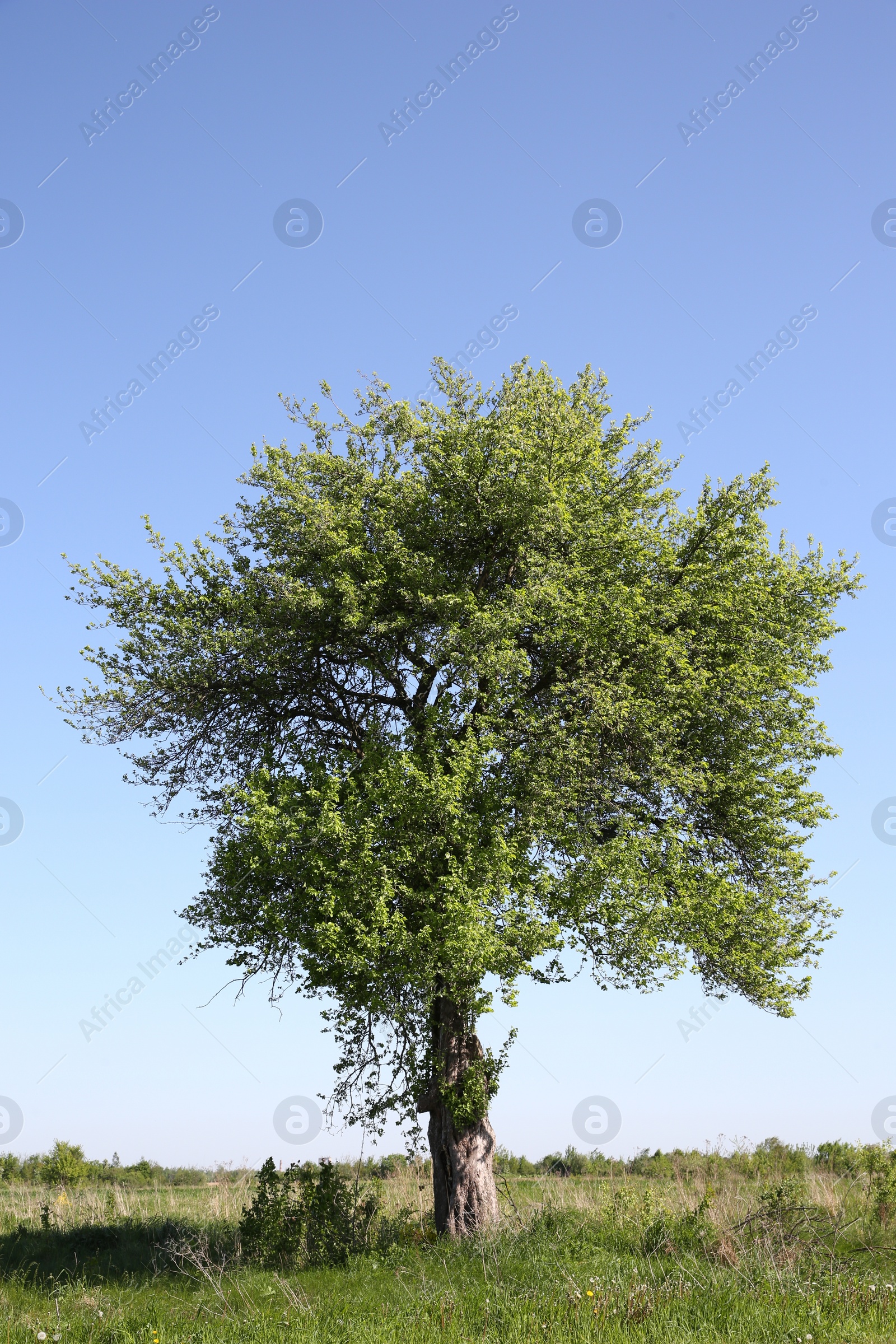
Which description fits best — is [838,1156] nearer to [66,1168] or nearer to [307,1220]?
[307,1220]

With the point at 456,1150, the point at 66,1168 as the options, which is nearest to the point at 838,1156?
the point at 456,1150

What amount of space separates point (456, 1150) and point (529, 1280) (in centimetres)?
469

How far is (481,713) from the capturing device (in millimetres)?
17797

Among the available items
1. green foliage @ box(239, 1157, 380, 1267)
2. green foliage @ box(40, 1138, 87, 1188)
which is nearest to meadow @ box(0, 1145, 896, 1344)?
green foliage @ box(239, 1157, 380, 1267)

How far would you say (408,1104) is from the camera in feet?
53.0

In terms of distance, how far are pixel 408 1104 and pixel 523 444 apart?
1176 centimetres

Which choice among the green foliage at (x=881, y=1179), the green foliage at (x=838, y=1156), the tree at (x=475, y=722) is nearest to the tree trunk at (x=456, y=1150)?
the tree at (x=475, y=722)

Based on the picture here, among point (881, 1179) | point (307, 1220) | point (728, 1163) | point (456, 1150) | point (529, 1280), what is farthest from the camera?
point (728, 1163)

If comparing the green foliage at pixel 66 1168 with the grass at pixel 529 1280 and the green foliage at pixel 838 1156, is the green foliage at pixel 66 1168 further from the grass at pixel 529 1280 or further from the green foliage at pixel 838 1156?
the green foliage at pixel 838 1156

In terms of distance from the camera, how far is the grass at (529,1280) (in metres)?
10.3

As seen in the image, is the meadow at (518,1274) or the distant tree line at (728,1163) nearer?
the meadow at (518,1274)

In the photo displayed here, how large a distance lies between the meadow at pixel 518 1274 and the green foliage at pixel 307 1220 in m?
0.26

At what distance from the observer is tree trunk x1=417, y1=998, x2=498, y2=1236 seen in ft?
53.0

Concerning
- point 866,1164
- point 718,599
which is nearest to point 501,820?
point 718,599
